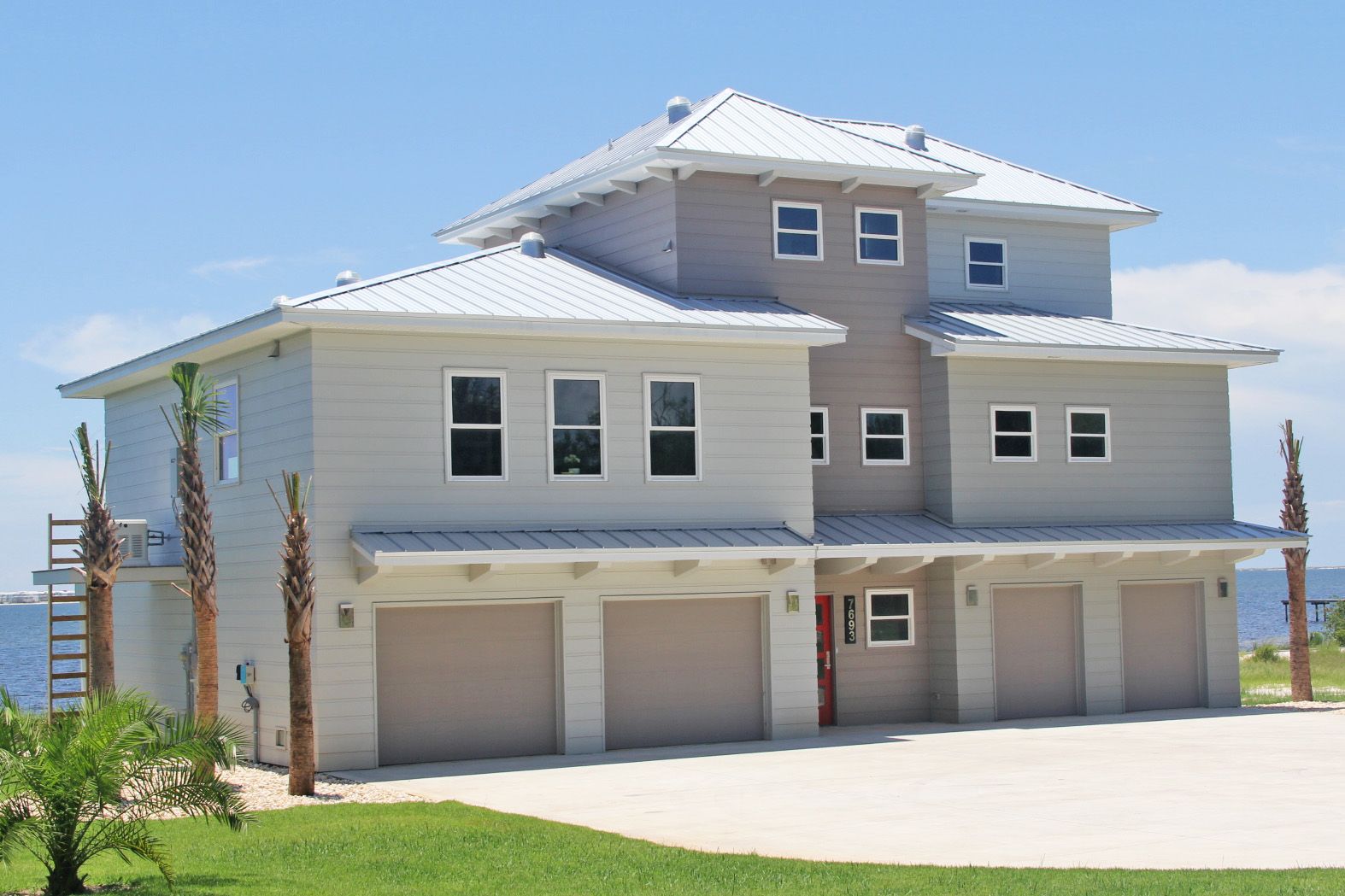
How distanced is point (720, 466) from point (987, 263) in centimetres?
857

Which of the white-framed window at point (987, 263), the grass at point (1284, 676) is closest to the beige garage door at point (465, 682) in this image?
the white-framed window at point (987, 263)

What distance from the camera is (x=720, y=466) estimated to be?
71.5ft

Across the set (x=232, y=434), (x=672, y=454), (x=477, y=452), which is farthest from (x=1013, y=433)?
(x=232, y=434)

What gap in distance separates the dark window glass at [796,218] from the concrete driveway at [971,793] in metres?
7.50

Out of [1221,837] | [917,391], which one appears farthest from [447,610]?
[1221,837]

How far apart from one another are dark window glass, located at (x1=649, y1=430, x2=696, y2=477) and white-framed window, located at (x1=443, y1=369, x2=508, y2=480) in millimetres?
2113

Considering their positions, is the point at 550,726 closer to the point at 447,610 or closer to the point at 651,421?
the point at 447,610

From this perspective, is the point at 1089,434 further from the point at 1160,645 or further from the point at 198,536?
the point at 198,536

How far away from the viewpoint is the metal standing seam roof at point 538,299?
19984mm

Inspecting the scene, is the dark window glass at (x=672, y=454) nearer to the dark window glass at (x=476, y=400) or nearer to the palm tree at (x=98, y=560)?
the dark window glass at (x=476, y=400)

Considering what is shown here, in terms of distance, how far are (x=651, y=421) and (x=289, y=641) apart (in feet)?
20.0

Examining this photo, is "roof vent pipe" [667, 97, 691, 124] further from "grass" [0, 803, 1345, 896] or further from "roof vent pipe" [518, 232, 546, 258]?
"grass" [0, 803, 1345, 896]

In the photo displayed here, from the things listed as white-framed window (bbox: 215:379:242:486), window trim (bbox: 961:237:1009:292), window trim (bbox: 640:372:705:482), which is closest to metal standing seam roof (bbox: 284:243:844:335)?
window trim (bbox: 640:372:705:482)

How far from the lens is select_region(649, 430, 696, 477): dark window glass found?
70.3 feet
